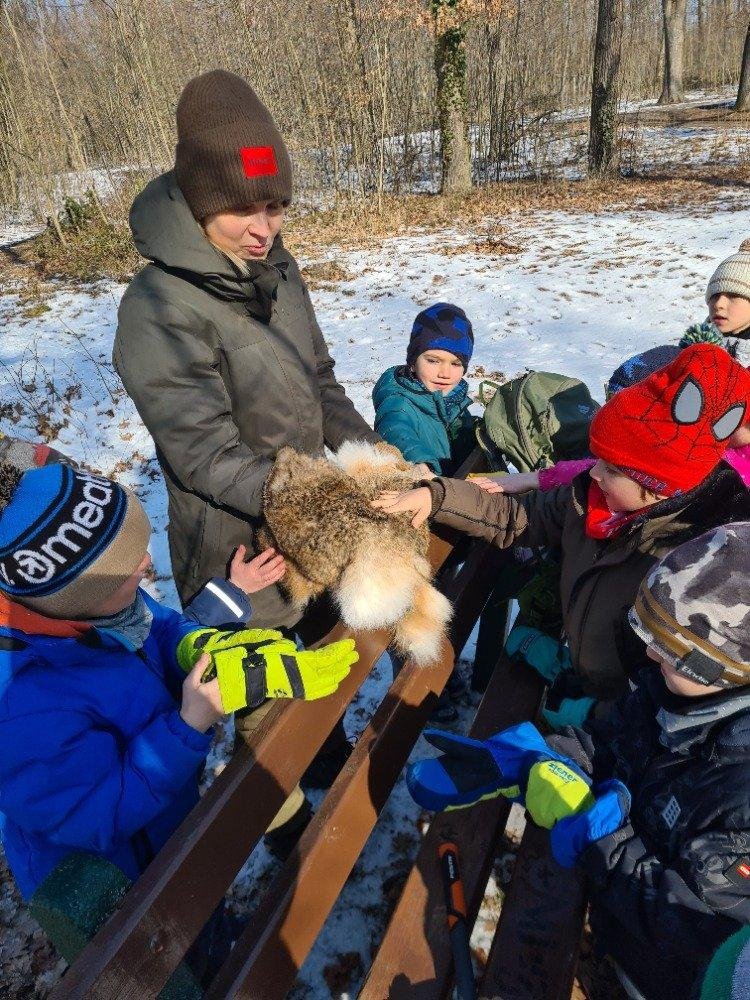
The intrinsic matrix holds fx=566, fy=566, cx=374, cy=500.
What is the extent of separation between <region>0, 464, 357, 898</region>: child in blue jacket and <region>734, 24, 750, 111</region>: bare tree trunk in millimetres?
22085

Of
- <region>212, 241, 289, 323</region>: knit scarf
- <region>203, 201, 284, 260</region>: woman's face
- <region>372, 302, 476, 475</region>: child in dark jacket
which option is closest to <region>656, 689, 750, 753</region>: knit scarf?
<region>372, 302, 476, 475</region>: child in dark jacket

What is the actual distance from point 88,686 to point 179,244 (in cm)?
121

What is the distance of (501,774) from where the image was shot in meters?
1.58

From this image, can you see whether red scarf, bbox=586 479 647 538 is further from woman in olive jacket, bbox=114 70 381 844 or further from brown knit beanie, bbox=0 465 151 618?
brown knit beanie, bbox=0 465 151 618

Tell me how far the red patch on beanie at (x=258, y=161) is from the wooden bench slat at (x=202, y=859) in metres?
1.43

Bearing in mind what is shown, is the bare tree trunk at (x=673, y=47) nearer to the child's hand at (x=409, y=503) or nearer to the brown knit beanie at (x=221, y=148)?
Result: the brown knit beanie at (x=221, y=148)

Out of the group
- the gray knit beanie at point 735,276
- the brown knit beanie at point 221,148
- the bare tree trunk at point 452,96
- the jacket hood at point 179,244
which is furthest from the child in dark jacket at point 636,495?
the bare tree trunk at point 452,96

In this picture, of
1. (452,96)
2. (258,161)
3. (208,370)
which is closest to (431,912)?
(208,370)

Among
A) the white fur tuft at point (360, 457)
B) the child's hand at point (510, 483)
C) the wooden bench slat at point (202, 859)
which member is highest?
the white fur tuft at point (360, 457)

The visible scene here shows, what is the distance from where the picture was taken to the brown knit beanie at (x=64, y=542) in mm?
1208

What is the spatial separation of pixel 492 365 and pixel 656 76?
97.6 ft

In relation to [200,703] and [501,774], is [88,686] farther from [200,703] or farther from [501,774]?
[501,774]

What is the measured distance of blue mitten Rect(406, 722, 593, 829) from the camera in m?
1.48

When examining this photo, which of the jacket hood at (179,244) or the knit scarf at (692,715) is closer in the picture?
the knit scarf at (692,715)
